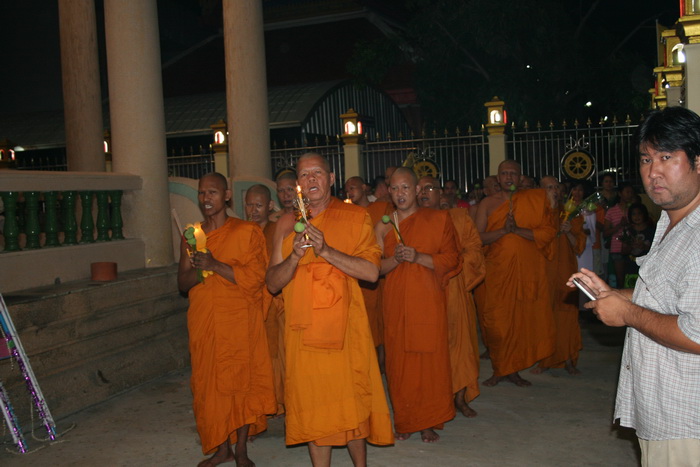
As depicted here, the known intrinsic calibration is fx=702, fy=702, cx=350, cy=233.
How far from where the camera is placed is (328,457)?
402cm

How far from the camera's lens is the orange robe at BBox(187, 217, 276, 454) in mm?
4672

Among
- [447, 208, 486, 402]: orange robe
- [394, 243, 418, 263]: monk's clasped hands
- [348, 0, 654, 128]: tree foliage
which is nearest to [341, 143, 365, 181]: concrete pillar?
[348, 0, 654, 128]: tree foliage

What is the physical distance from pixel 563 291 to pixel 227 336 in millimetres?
4041

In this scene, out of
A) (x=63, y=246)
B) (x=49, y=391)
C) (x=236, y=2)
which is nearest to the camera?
(x=49, y=391)

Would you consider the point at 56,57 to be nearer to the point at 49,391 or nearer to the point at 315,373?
the point at 49,391

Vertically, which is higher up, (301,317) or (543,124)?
(543,124)

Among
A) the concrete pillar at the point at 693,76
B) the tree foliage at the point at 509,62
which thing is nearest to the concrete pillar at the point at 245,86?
the concrete pillar at the point at 693,76

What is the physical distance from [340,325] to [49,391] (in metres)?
2.94

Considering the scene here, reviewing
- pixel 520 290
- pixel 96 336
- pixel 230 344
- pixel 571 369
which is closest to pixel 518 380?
pixel 571 369

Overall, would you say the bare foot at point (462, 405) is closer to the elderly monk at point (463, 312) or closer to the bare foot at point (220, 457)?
the elderly monk at point (463, 312)

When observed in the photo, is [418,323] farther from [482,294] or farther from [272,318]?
[482,294]

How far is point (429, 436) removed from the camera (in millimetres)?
5148

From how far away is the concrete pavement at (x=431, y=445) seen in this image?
4789mm

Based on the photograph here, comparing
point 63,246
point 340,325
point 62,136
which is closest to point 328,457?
point 340,325
